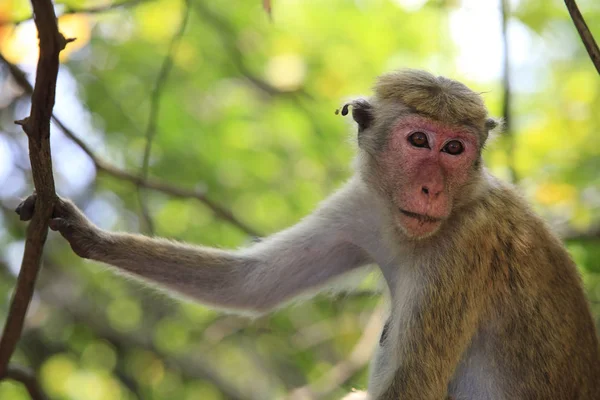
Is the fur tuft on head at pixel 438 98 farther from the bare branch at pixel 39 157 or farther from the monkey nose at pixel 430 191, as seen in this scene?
the bare branch at pixel 39 157

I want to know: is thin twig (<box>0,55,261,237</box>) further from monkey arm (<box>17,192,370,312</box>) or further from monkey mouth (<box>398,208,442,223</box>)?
monkey mouth (<box>398,208,442,223</box>)

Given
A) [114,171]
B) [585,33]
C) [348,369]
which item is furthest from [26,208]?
[348,369]

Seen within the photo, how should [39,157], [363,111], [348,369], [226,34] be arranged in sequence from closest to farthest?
[39,157] → [363,111] → [348,369] → [226,34]

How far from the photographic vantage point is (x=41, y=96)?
3188mm

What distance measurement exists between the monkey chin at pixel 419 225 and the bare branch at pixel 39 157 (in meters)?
2.06

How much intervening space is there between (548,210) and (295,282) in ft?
9.97

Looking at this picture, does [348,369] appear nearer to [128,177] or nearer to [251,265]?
[251,265]

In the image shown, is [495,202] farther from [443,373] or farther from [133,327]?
[133,327]

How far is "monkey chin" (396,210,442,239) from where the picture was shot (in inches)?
184

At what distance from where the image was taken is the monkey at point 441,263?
4734 mm

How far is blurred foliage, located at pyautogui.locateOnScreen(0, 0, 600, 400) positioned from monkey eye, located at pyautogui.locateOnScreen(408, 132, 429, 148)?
2.94 m

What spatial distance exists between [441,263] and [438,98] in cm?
101

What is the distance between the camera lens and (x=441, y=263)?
491 cm

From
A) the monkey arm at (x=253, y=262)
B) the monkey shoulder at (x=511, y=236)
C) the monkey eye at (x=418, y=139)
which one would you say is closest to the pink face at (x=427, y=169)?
the monkey eye at (x=418, y=139)
